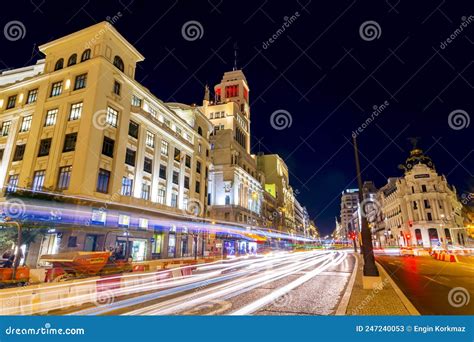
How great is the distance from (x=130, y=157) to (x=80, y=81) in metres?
8.74

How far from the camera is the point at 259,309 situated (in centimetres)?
737

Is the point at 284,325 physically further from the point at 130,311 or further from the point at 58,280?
the point at 58,280

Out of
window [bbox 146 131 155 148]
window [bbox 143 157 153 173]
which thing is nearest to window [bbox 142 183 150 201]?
window [bbox 143 157 153 173]

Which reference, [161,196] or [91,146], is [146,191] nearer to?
[161,196]

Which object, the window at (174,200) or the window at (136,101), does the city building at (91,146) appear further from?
the window at (174,200)

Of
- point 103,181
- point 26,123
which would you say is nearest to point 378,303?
point 103,181

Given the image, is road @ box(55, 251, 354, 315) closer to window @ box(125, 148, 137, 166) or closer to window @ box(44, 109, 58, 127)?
window @ box(125, 148, 137, 166)

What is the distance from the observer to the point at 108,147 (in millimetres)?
25375

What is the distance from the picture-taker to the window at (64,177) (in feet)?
74.7

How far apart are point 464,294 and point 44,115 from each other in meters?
33.5

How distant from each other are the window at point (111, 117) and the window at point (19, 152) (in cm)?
909

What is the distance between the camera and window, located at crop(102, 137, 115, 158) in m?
24.9

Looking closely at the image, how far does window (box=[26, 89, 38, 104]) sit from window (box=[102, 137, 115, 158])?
10379mm

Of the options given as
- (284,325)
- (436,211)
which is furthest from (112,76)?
(436,211)
